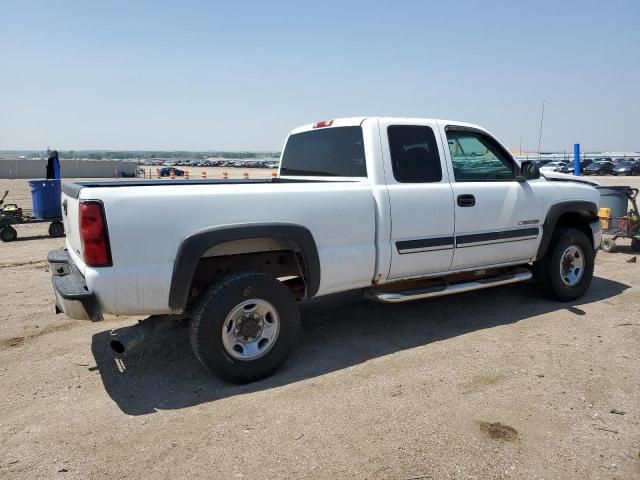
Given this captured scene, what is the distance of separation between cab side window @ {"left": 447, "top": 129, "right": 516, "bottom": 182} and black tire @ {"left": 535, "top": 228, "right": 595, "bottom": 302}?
1023 millimetres

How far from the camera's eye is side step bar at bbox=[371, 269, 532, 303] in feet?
14.8

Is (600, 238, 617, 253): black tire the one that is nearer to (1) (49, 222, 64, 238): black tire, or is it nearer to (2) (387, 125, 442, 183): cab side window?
(2) (387, 125, 442, 183): cab side window

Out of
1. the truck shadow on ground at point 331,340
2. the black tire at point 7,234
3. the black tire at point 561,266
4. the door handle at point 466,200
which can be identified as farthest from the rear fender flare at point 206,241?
the black tire at point 7,234

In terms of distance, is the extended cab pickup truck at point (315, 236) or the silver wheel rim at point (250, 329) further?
the silver wheel rim at point (250, 329)

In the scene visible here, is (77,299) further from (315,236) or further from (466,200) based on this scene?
(466,200)

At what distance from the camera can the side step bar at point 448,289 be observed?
4512mm

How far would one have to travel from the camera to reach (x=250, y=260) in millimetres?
4215

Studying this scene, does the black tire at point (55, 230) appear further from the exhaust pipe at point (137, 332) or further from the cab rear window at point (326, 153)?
the exhaust pipe at point (137, 332)

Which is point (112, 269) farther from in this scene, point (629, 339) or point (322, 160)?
point (629, 339)

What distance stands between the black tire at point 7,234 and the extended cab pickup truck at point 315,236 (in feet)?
25.8

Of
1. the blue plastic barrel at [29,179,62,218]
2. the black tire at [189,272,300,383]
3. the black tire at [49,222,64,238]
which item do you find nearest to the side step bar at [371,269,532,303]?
the black tire at [189,272,300,383]

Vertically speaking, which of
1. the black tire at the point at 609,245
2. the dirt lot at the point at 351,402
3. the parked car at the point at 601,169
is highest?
the parked car at the point at 601,169

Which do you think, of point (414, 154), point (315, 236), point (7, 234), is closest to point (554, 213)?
point (414, 154)

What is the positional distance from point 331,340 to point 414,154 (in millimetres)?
1901
